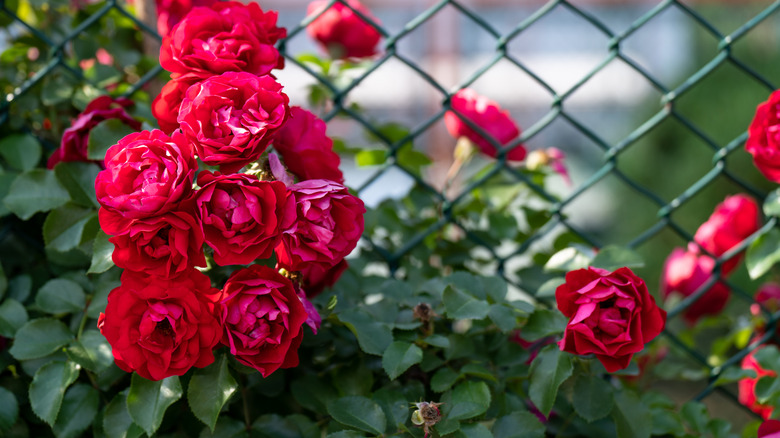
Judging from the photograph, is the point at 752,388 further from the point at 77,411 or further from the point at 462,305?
the point at 77,411

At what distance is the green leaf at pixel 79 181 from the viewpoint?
0.61m

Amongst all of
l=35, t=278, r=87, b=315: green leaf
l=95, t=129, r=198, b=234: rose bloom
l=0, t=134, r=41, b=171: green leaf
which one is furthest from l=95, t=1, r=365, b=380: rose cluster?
l=0, t=134, r=41, b=171: green leaf

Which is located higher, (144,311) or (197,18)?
(197,18)

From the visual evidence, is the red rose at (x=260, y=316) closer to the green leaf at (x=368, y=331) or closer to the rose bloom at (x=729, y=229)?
the green leaf at (x=368, y=331)

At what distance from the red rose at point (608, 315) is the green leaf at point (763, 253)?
29 cm

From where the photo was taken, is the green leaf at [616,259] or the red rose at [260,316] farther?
the green leaf at [616,259]

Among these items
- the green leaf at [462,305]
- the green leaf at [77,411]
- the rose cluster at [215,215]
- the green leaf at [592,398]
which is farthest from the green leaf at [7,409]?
the green leaf at [592,398]

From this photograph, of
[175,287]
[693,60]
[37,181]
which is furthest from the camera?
[693,60]

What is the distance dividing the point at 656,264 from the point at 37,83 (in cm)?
290

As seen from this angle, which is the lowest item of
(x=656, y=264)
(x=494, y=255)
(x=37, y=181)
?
(x=656, y=264)

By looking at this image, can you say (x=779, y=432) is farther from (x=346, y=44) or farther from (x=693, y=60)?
(x=693, y=60)

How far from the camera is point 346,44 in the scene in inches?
36.3

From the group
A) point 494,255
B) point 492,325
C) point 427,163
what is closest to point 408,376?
Result: point 492,325

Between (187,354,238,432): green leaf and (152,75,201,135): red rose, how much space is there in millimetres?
190
